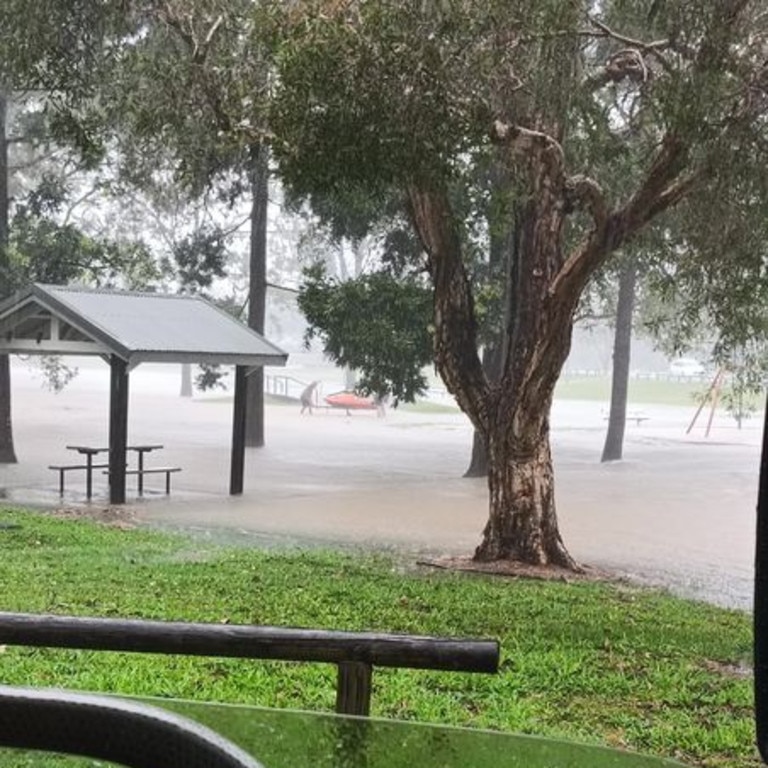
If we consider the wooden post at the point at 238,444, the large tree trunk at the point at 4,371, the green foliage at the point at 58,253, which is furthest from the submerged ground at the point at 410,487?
the green foliage at the point at 58,253

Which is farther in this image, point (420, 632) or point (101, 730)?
point (420, 632)

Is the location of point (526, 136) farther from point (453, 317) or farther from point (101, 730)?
point (101, 730)

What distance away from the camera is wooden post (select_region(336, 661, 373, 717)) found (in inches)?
85.6

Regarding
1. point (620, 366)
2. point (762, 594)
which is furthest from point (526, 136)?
point (620, 366)

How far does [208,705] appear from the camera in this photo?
6.85 ft

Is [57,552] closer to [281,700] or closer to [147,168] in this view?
[281,700]

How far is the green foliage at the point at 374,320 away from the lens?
12930 mm

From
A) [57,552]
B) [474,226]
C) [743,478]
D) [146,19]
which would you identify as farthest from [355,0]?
[743,478]

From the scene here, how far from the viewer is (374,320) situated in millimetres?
12984

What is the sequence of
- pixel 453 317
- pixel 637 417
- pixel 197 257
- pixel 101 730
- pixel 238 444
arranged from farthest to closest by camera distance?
pixel 637 417, pixel 197 257, pixel 238 444, pixel 453 317, pixel 101 730

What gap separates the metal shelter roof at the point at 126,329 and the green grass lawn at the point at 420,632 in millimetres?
2889

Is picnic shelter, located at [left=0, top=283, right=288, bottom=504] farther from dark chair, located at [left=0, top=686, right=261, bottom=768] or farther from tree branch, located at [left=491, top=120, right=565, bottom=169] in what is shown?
dark chair, located at [left=0, top=686, right=261, bottom=768]

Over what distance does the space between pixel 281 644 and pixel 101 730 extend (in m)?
0.42

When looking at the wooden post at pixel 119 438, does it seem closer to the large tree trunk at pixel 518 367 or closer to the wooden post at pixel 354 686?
the large tree trunk at pixel 518 367
